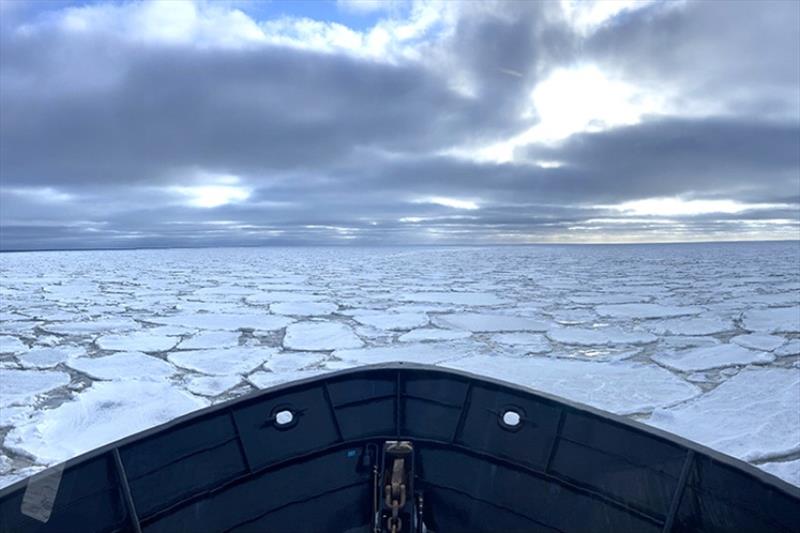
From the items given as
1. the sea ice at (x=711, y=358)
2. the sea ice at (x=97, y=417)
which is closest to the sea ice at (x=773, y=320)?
the sea ice at (x=711, y=358)

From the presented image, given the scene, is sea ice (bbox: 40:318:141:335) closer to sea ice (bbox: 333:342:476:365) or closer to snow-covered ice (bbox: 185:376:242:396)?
snow-covered ice (bbox: 185:376:242:396)

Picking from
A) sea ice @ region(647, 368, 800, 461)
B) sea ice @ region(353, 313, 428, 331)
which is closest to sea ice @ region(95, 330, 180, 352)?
sea ice @ region(353, 313, 428, 331)

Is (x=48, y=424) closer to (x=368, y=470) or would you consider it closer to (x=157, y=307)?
(x=368, y=470)

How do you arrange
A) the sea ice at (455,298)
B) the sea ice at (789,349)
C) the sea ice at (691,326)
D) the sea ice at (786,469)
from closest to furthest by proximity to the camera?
the sea ice at (786,469) < the sea ice at (789,349) < the sea ice at (691,326) < the sea ice at (455,298)

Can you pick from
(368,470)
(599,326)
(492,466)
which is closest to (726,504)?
(492,466)

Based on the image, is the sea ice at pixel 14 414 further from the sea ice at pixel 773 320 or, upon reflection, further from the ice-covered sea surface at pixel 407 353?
the sea ice at pixel 773 320

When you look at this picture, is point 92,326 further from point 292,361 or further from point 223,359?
point 292,361

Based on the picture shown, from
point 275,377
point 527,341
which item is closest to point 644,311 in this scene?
point 527,341
